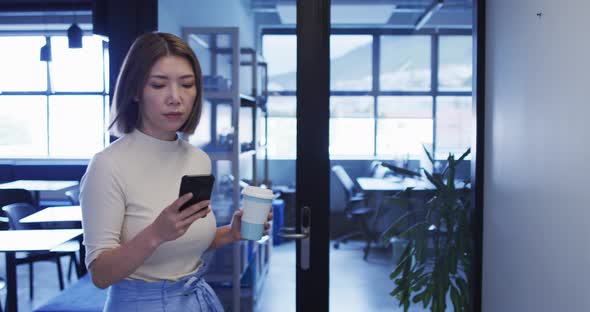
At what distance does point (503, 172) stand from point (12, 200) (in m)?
1.86

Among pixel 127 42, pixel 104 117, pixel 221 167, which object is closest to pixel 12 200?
pixel 104 117

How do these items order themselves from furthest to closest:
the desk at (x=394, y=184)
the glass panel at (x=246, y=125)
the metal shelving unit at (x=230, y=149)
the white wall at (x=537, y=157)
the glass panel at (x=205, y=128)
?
the glass panel at (x=246, y=125) → the glass panel at (x=205, y=128) → the metal shelving unit at (x=230, y=149) → the desk at (x=394, y=184) → the white wall at (x=537, y=157)

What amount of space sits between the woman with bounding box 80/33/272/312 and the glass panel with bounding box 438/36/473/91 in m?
1.14

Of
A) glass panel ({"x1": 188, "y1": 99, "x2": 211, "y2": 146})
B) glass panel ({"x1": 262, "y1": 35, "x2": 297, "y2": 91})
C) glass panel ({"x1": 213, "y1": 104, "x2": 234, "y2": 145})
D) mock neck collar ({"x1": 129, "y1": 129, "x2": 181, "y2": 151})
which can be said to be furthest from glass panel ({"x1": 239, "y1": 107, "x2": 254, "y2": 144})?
mock neck collar ({"x1": 129, "y1": 129, "x2": 181, "y2": 151})

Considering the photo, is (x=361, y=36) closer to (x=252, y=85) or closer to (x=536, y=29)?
(x=536, y=29)

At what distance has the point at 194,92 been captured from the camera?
1.22 m

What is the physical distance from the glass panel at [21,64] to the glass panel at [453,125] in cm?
155

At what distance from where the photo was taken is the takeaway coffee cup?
1223 mm

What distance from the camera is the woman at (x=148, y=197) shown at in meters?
1.06

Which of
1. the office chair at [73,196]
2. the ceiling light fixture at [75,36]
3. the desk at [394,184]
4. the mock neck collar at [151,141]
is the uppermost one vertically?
the ceiling light fixture at [75,36]

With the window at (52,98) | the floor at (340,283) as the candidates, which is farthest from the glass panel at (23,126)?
the floor at (340,283)

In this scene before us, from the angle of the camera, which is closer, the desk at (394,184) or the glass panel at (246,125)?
the desk at (394,184)

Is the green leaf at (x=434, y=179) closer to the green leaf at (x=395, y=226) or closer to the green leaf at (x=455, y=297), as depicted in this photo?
the green leaf at (x=395, y=226)

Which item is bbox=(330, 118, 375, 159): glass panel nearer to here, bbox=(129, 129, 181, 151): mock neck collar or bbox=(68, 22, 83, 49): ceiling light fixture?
bbox=(129, 129, 181, 151): mock neck collar
